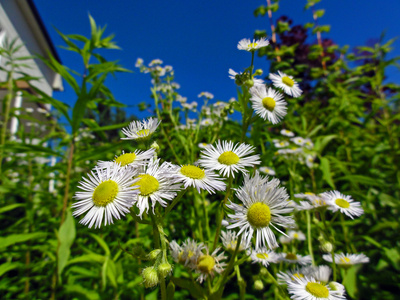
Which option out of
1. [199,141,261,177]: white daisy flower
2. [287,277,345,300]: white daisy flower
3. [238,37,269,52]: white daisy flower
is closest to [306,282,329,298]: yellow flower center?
[287,277,345,300]: white daisy flower

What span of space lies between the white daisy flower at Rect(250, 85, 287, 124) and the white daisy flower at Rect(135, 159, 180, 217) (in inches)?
8.7

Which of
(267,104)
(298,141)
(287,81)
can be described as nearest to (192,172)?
(267,104)

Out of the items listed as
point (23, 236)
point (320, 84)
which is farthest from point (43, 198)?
point (320, 84)

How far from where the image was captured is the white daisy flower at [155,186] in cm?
30

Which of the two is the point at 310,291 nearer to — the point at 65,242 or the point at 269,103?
the point at 269,103

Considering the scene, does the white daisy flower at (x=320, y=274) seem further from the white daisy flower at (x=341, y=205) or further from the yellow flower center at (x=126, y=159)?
the yellow flower center at (x=126, y=159)

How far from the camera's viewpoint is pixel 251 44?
0.46 m

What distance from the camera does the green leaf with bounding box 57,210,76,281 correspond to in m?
0.59

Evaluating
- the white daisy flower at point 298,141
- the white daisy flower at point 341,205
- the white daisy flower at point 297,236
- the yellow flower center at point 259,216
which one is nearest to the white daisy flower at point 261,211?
the yellow flower center at point 259,216

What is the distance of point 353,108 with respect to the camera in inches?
53.9

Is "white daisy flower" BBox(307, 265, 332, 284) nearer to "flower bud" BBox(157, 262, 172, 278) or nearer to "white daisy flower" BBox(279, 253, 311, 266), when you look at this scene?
"white daisy flower" BBox(279, 253, 311, 266)

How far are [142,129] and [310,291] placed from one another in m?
0.42

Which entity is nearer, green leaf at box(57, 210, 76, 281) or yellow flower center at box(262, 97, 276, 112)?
yellow flower center at box(262, 97, 276, 112)

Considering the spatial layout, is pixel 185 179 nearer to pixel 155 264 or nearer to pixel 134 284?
pixel 155 264
